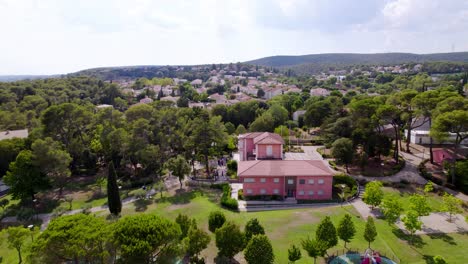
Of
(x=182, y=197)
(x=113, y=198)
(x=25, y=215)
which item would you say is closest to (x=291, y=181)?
(x=182, y=197)

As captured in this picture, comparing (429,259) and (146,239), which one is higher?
(146,239)

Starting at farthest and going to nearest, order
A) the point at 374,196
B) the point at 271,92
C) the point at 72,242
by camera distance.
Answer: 1. the point at 271,92
2. the point at 374,196
3. the point at 72,242

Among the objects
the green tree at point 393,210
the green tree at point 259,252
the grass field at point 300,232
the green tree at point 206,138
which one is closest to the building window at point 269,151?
the green tree at point 206,138

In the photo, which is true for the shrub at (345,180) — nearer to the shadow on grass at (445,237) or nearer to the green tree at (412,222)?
the shadow on grass at (445,237)

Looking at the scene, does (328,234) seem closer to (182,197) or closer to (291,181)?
(291,181)

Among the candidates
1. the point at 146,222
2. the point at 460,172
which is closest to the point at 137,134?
the point at 146,222

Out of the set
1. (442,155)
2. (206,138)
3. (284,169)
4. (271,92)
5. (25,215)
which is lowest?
(25,215)
